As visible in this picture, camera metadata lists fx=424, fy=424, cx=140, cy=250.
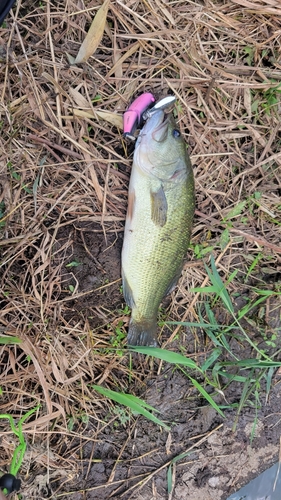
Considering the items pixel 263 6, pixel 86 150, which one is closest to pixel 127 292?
pixel 86 150

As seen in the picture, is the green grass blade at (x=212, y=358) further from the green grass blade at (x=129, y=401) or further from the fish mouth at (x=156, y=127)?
the fish mouth at (x=156, y=127)

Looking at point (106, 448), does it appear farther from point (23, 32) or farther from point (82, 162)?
point (23, 32)

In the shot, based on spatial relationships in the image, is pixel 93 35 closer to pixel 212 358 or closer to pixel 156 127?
pixel 156 127

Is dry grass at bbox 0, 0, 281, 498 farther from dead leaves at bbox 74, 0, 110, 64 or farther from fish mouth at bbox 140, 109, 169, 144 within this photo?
fish mouth at bbox 140, 109, 169, 144

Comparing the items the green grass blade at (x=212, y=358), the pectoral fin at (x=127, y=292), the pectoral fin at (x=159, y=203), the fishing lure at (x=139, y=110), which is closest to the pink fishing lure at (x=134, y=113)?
the fishing lure at (x=139, y=110)

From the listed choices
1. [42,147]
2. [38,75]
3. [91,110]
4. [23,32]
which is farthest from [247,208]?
[23,32]
